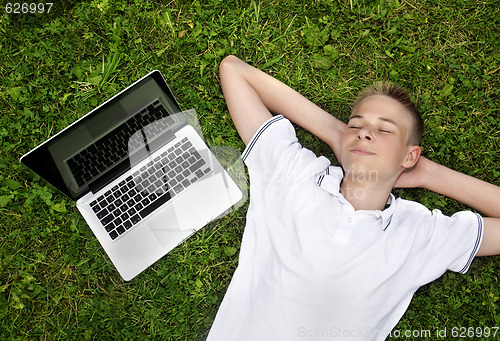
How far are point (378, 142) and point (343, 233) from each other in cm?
70

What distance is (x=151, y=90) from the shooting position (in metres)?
2.61

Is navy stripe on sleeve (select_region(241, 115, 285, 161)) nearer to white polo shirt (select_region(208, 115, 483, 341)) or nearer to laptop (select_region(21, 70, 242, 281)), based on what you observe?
white polo shirt (select_region(208, 115, 483, 341))

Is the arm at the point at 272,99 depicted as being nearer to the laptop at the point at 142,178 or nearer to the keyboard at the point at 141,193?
the laptop at the point at 142,178

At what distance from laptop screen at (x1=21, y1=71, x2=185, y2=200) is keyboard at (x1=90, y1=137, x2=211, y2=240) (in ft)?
0.40

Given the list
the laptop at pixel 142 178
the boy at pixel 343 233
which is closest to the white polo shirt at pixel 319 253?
the boy at pixel 343 233

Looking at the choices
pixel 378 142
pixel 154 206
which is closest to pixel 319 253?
pixel 378 142

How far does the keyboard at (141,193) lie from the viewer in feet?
9.28

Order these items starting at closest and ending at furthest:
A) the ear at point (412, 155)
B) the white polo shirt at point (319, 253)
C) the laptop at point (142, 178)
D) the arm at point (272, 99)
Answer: the white polo shirt at point (319, 253)
the laptop at point (142, 178)
the ear at point (412, 155)
the arm at point (272, 99)

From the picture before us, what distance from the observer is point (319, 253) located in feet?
8.27

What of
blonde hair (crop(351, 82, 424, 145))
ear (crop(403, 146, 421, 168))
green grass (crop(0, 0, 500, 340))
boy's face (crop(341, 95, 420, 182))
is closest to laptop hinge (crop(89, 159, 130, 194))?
green grass (crop(0, 0, 500, 340))

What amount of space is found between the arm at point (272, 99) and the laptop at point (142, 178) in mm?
479

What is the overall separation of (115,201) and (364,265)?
6.47ft

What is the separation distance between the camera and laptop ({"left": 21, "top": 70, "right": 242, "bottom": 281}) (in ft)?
8.61

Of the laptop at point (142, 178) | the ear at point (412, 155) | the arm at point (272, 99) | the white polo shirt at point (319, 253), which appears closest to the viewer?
the white polo shirt at point (319, 253)
